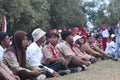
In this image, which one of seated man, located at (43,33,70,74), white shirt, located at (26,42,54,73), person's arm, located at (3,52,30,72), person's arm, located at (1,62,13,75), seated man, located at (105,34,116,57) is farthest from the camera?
seated man, located at (105,34,116,57)

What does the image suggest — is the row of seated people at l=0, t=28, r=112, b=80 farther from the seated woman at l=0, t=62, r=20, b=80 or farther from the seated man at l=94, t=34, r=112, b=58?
the seated man at l=94, t=34, r=112, b=58

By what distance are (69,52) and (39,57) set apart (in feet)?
5.11

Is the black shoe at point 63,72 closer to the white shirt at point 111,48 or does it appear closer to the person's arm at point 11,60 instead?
the person's arm at point 11,60

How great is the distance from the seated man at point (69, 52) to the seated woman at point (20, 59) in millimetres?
2045

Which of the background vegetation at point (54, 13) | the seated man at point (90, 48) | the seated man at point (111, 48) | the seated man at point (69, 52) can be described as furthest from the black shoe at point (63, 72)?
the background vegetation at point (54, 13)

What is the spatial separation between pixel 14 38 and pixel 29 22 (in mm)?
22004

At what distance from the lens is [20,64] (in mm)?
7223

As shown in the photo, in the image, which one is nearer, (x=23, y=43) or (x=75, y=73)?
(x=23, y=43)

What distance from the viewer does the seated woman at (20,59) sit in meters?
6.91

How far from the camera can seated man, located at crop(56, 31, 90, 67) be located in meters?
9.38

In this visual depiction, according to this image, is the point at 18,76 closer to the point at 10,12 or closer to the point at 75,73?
the point at 75,73

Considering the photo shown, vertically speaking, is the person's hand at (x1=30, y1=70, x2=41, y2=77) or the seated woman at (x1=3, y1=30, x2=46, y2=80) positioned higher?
the seated woman at (x1=3, y1=30, x2=46, y2=80)

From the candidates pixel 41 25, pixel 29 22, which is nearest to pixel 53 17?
pixel 41 25

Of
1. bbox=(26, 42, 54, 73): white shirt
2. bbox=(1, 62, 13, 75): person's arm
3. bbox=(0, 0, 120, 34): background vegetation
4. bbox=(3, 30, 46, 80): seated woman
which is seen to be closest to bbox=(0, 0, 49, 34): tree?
bbox=(0, 0, 120, 34): background vegetation
